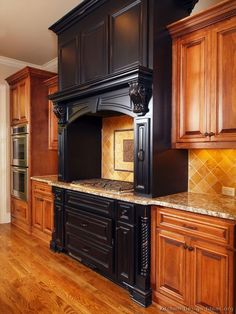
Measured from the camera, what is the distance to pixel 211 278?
1838mm

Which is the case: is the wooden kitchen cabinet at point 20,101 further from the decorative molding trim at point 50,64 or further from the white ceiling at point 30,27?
the decorative molding trim at point 50,64

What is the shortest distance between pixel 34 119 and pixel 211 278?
11.1 ft

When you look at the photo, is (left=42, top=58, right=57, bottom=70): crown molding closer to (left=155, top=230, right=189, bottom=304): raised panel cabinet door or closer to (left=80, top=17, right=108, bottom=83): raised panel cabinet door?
(left=80, top=17, right=108, bottom=83): raised panel cabinet door

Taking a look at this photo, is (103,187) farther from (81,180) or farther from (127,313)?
(127,313)

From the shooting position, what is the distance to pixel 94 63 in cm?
280

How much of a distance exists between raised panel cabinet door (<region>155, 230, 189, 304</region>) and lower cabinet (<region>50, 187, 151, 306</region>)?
0.37 ft

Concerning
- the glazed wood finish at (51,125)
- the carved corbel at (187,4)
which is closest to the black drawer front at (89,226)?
the glazed wood finish at (51,125)

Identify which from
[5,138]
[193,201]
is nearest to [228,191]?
[193,201]

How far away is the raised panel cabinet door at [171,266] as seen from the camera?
2008 millimetres

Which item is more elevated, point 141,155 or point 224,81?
point 224,81

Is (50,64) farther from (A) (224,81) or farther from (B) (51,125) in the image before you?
(A) (224,81)

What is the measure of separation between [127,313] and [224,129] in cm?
173

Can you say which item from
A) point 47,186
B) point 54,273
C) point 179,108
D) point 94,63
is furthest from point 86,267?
point 94,63

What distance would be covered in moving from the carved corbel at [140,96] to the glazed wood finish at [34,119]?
2336 millimetres
